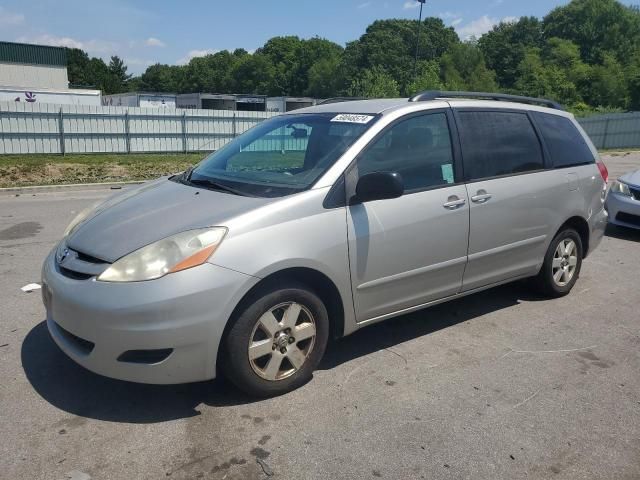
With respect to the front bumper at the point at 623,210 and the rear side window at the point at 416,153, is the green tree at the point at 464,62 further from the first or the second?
the rear side window at the point at 416,153

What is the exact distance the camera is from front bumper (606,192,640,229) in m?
7.83

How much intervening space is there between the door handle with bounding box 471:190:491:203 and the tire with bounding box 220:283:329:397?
154 cm

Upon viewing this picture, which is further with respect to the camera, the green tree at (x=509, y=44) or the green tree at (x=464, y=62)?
the green tree at (x=509, y=44)

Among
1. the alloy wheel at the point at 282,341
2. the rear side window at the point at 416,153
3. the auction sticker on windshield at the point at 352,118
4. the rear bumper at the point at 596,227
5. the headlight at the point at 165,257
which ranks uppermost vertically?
the auction sticker on windshield at the point at 352,118

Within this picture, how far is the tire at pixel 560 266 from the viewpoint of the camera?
497 centimetres

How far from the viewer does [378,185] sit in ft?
11.2

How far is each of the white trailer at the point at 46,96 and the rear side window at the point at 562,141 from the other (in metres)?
34.3

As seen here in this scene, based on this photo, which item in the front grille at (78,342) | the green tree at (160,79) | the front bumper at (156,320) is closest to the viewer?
the front bumper at (156,320)

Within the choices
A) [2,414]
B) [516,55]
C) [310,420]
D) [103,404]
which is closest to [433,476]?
[310,420]

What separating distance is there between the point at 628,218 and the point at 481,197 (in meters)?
4.95

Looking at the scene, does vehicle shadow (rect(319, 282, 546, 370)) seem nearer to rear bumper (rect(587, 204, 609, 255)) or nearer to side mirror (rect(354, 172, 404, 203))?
rear bumper (rect(587, 204, 609, 255))

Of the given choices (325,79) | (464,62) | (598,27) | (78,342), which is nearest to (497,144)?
(78,342)

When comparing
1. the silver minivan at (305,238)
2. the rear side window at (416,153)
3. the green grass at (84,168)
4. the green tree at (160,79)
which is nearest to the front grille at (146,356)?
the silver minivan at (305,238)

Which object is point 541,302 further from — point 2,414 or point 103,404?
point 2,414
